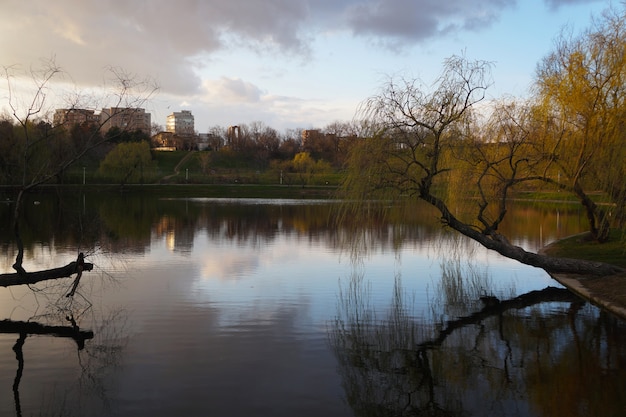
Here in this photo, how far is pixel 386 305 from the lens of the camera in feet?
40.1

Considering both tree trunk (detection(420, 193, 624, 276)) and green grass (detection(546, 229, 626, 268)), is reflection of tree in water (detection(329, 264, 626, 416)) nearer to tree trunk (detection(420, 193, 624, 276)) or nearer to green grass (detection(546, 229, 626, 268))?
tree trunk (detection(420, 193, 624, 276))

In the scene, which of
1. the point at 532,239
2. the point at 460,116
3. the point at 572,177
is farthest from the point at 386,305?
the point at 532,239

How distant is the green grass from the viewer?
16.5 metres

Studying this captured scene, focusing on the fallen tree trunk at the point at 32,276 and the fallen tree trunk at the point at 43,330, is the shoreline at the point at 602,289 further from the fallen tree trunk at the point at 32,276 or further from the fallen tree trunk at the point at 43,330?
the fallen tree trunk at the point at 32,276

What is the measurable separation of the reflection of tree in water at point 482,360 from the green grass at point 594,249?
15.9 ft

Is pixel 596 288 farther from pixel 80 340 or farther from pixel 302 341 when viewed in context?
pixel 80 340

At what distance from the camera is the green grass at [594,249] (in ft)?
54.2

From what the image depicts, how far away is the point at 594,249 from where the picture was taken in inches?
729

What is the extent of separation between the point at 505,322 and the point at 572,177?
28.7 ft

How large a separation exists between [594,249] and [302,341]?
1318cm

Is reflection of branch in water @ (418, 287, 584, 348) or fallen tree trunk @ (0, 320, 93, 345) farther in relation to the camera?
reflection of branch in water @ (418, 287, 584, 348)

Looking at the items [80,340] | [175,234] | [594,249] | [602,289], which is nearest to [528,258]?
[602,289]

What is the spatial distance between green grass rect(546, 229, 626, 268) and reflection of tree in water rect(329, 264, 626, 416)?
4846mm

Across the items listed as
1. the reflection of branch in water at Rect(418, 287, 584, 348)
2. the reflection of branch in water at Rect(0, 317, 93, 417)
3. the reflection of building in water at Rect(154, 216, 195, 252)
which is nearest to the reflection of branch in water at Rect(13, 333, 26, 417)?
the reflection of branch in water at Rect(0, 317, 93, 417)
